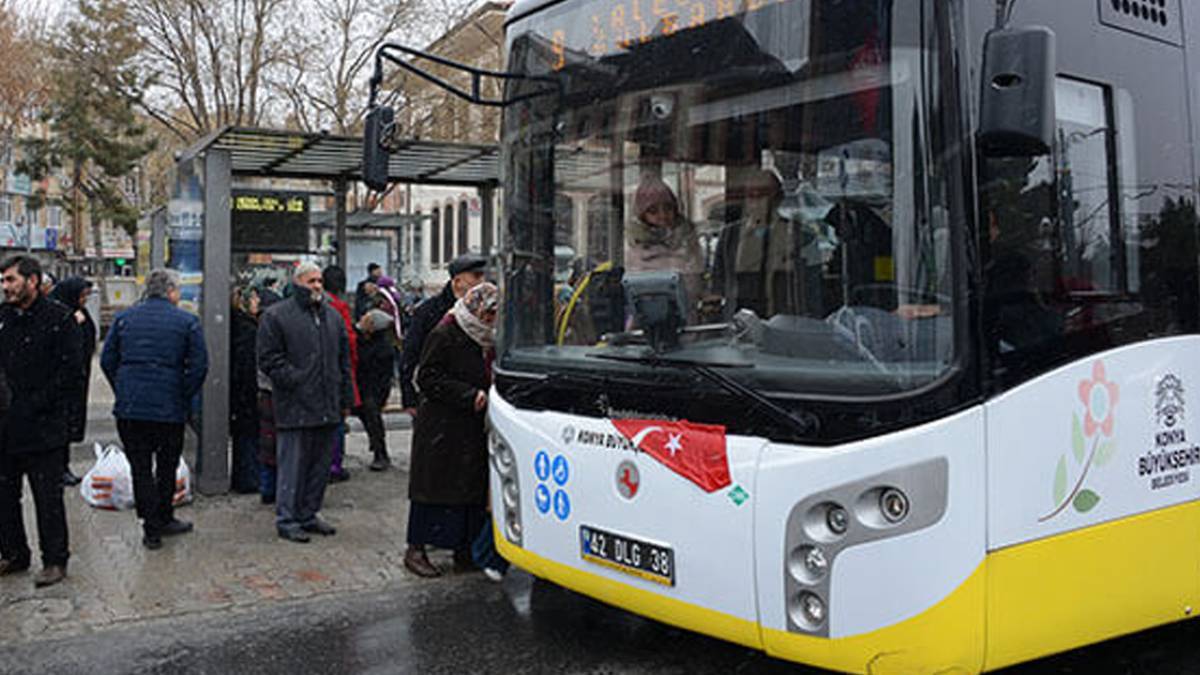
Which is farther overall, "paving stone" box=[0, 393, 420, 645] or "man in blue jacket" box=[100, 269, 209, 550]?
"man in blue jacket" box=[100, 269, 209, 550]

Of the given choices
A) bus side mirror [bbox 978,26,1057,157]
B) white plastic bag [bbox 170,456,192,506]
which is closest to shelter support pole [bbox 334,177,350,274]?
Result: white plastic bag [bbox 170,456,192,506]

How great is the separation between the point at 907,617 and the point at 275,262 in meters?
21.7

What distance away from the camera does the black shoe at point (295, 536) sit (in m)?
7.17

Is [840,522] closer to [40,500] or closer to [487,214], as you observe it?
[40,500]

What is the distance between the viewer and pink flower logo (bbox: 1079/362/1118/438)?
388 cm

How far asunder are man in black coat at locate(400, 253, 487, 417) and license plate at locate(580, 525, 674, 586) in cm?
229

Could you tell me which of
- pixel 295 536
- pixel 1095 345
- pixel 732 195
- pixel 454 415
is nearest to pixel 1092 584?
pixel 1095 345

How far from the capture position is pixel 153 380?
6.75m

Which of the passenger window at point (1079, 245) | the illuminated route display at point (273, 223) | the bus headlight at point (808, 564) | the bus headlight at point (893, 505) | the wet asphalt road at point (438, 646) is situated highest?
→ the illuminated route display at point (273, 223)

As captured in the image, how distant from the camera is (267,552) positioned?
691 centimetres

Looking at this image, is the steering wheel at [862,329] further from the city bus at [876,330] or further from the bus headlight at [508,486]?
the bus headlight at [508,486]

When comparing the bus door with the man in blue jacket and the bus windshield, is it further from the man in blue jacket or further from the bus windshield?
the man in blue jacket

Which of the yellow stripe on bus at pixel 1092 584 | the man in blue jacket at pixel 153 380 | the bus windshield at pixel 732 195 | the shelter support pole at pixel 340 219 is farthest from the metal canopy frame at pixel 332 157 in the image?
the yellow stripe on bus at pixel 1092 584

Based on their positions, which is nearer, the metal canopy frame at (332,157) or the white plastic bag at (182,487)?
the white plastic bag at (182,487)
